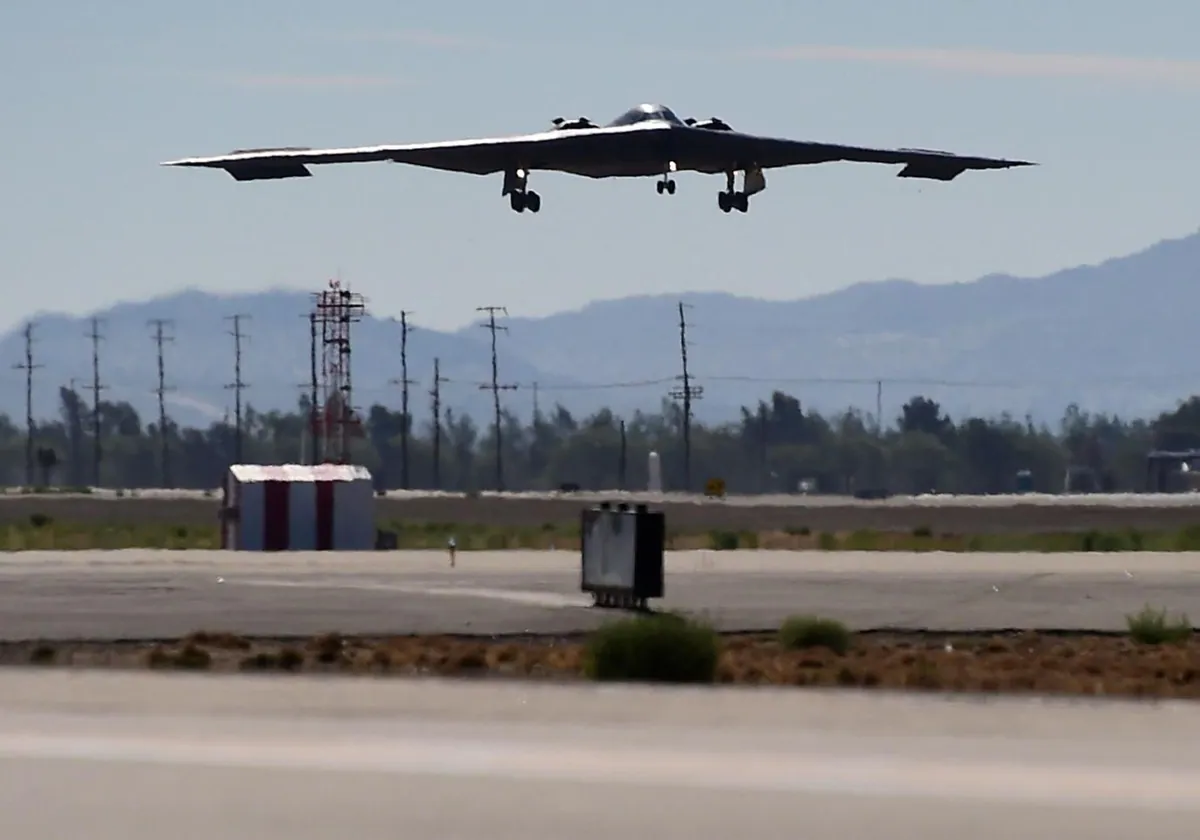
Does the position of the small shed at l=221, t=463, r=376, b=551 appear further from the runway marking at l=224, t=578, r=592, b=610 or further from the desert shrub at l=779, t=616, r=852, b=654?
the desert shrub at l=779, t=616, r=852, b=654

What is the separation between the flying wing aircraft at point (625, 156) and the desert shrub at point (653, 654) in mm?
13277

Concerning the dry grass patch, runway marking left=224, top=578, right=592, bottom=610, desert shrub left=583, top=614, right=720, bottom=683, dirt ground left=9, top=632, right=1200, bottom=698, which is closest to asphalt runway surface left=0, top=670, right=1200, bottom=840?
desert shrub left=583, top=614, right=720, bottom=683

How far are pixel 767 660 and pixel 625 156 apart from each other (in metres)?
12.4

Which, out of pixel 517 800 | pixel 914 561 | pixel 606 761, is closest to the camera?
pixel 517 800

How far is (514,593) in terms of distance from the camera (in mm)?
40344

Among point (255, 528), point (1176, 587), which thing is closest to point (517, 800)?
point (1176, 587)

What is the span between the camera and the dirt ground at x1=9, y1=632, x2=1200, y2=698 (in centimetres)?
2573

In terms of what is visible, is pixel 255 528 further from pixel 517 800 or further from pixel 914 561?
pixel 517 800

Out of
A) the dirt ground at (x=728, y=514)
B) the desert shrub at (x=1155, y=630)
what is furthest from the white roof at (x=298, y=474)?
the desert shrub at (x=1155, y=630)

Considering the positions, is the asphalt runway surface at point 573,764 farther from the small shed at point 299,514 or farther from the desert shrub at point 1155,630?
the small shed at point 299,514

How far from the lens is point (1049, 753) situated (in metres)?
16.7

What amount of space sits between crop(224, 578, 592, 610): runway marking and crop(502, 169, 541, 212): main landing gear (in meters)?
6.60

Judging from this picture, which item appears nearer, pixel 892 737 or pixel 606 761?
pixel 606 761

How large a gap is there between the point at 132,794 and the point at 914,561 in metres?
41.6
